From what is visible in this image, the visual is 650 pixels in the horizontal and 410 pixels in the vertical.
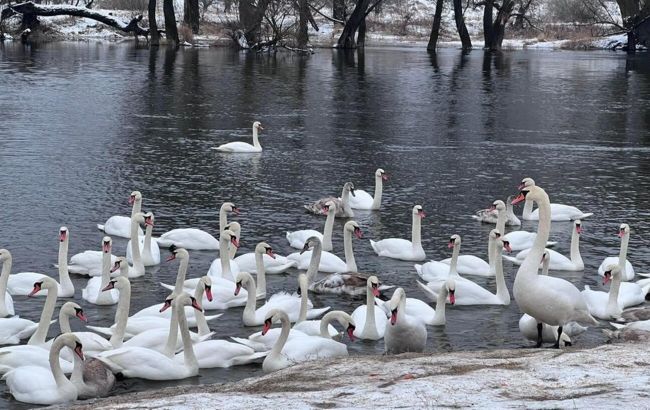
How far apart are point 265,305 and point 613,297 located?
13.3ft

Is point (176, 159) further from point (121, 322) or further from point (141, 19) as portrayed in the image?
point (141, 19)

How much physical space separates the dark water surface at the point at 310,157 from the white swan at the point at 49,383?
2.55 ft

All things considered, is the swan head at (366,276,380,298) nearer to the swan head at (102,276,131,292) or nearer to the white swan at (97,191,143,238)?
the swan head at (102,276,131,292)

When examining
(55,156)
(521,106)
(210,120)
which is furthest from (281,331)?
(521,106)

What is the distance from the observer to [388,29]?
87188 millimetres

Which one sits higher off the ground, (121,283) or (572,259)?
(121,283)

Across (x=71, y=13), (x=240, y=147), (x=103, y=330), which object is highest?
(x=71, y=13)

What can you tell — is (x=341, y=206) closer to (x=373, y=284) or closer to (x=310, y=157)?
(x=310, y=157)

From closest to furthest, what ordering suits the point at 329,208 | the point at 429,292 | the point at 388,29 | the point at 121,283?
1. the point at 121,283
2. the point at 429,292
3. the point at 329,208
4. the point at 388,29

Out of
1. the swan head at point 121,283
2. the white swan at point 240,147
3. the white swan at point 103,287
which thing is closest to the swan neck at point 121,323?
the swan head at point 121,283

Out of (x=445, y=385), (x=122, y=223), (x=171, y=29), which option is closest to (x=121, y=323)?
(x=445, y=385)

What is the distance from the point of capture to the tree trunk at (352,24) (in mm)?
65062

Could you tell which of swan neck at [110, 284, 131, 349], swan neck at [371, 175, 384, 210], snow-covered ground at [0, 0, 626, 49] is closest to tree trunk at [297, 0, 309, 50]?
snow-covered ground at [0, 0, 626, 49]

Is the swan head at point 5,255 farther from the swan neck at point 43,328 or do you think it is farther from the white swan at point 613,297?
the white swan at point 613,297
